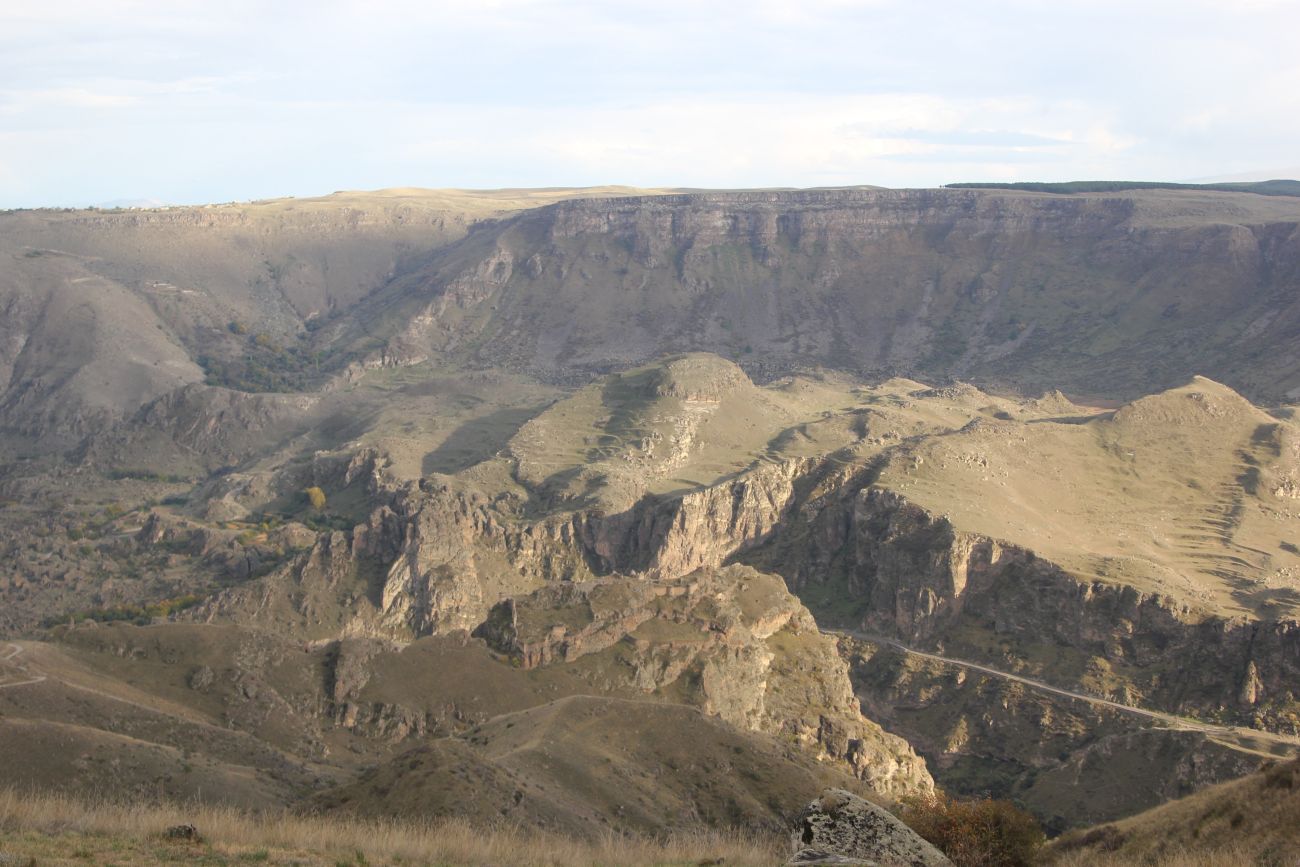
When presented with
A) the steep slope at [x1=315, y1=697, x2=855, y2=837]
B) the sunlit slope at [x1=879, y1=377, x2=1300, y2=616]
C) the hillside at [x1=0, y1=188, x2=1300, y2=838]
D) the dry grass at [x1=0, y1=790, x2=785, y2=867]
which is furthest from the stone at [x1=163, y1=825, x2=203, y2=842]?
the sunlit slope at [x1=879, y1=377, x2=1300, y2=616]

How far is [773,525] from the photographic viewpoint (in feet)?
429

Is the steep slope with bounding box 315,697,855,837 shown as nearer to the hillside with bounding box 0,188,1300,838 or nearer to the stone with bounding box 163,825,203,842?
the hillside with bounding box 0,188,1300,838

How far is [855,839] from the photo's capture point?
105ft

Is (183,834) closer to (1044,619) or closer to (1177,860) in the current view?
(1177,860)

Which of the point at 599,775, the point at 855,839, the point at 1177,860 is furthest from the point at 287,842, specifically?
the point at 1177,860

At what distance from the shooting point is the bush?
4106cm

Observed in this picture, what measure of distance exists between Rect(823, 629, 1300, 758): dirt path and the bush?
39.1 meters

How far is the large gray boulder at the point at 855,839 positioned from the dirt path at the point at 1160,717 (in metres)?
52.9

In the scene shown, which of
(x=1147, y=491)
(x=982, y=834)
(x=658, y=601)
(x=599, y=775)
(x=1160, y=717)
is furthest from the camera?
(x=1147, y=491)

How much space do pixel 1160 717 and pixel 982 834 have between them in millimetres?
54670

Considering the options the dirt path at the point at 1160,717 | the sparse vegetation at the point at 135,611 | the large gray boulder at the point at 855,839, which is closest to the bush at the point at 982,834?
the large gray boulder at the point at 855,839

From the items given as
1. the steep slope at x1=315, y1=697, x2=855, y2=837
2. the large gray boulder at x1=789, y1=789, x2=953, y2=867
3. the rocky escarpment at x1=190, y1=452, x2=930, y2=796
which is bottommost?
the rocky escarpment at x1=190, y1=452, x2=930, y2=796

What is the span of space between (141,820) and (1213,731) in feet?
238

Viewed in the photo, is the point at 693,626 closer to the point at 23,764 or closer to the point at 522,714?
the point at 522,714
